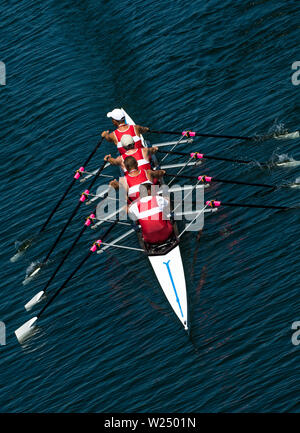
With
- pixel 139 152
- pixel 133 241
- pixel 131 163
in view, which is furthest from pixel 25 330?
pixel 139 152

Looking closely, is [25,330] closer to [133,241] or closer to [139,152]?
[133,241]

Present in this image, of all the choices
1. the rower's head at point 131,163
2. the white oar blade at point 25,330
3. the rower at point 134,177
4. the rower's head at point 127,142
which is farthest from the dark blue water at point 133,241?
the rower's head at point 127,142

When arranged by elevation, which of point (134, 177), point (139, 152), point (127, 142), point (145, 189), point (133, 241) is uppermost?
point (127, 142)

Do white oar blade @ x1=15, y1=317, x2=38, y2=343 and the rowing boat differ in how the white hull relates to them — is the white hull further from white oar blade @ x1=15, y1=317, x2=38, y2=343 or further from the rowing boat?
white oar blade @ x1=15, y1=317, x2=38, y2=343

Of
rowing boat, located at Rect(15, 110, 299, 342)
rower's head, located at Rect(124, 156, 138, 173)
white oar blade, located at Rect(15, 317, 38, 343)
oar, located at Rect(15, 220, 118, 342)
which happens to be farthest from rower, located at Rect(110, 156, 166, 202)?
white oar blade, located at Rect(15, 317, 38, 343)

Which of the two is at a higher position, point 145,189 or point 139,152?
point 139,152

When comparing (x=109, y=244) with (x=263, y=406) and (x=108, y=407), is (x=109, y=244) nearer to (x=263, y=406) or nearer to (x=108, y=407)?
(x=108, y=407)

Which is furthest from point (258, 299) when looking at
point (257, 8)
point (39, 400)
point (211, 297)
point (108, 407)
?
point (257, 8)
